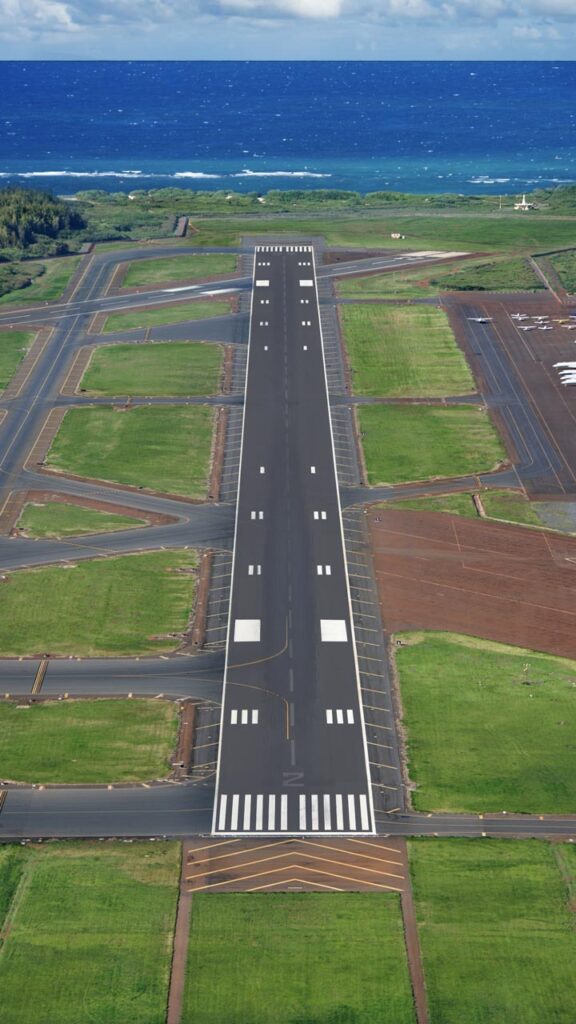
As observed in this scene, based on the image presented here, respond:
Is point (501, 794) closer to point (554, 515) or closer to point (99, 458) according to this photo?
point (554, 515)

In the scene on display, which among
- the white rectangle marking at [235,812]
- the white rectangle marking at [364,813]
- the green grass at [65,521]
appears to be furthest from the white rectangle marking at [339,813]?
the green grass at [65,521]

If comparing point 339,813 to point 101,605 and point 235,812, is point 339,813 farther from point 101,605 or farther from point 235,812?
point 101,605

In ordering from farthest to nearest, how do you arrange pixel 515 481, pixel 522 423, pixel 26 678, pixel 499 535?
pixel 522 423 → pixel 515 481 → pixel 499 535 → pixel 26 678

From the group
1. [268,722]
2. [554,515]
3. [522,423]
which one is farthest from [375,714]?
[522,423]

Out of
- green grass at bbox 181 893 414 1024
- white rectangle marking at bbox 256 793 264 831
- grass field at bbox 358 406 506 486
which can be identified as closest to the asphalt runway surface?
white rectangle marking at bbox 256 793 264 831

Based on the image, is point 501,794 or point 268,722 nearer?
point 501,794
